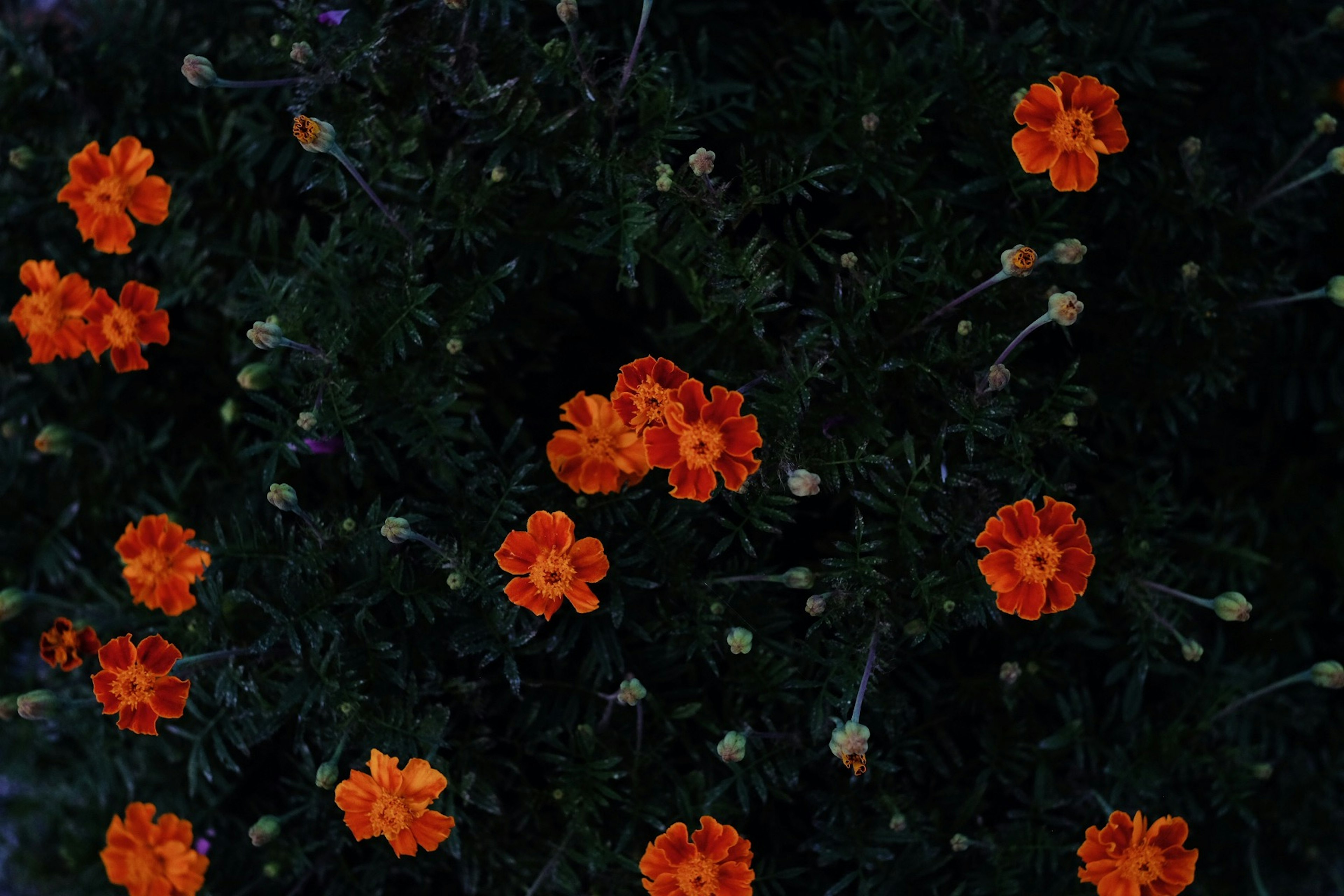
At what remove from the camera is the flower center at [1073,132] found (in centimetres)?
187

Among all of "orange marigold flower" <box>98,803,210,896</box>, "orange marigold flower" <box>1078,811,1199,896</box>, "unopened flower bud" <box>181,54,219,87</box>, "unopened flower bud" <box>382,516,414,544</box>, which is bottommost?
"orange marigold flower" <box>98,803,210,896</box>

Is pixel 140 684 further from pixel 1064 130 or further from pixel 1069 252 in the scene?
pixel 1064 130

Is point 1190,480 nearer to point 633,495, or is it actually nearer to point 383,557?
point 633,495

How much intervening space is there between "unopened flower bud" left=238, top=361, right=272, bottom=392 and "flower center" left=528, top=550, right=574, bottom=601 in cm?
71

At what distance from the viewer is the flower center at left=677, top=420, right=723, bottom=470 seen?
1.77 meters

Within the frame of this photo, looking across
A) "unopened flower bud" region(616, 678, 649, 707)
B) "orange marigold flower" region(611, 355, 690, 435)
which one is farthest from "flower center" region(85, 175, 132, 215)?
"unopened flower bud" region(616, 678, 649, 707)

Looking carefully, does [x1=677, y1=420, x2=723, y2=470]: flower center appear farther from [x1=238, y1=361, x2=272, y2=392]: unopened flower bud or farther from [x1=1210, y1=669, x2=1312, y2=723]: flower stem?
[x1=1210, y1=669, x2=1312, y2=723]: flower stem

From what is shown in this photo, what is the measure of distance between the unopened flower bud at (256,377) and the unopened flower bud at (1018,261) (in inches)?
54.9

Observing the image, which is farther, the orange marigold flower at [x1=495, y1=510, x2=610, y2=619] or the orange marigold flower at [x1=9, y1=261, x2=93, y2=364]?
the orange marigold flower at [x1=9, y1=261, x2=93, y2=364]

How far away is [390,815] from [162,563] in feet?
2.38

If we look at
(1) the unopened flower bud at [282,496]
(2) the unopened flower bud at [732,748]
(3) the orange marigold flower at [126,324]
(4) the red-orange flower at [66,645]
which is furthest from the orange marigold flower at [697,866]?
(3) the orange marigold flower at [126,324]

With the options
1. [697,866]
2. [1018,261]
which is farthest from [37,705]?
[1018,261]

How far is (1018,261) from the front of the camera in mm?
1773

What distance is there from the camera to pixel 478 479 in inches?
81.7
